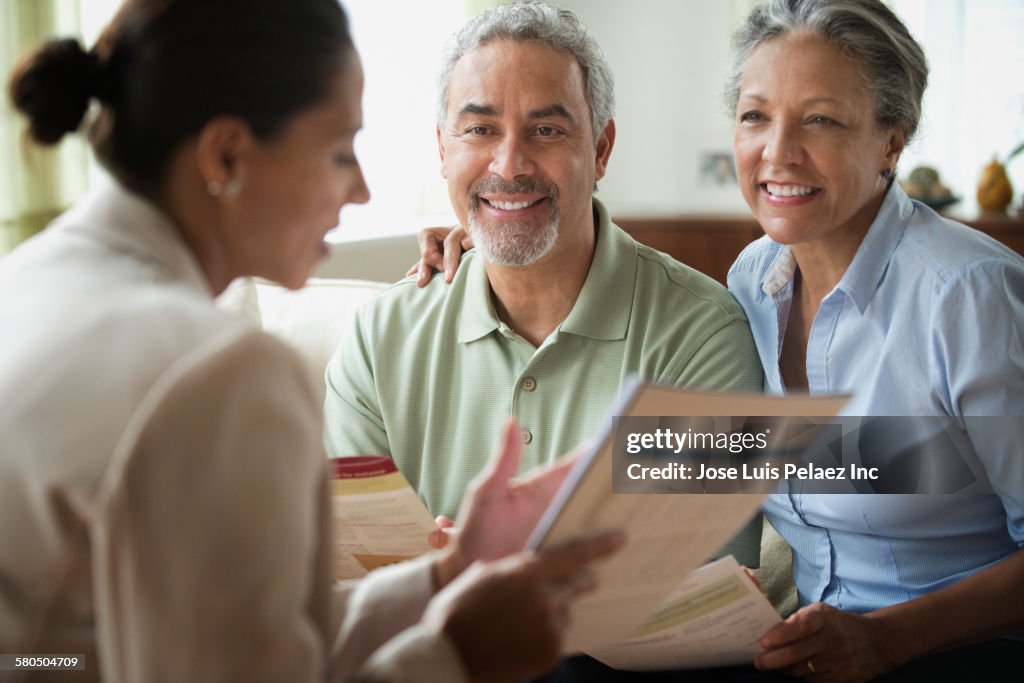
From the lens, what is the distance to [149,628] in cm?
73

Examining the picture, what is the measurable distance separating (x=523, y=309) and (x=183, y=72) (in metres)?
1.04

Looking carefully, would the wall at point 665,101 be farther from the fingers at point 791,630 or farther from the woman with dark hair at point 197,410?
the woman with dark hair at point 197,410

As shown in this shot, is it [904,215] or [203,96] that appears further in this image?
[904,215]

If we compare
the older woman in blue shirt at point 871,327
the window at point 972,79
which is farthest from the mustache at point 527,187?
the window at point 972,79

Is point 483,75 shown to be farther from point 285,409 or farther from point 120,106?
point 285,409

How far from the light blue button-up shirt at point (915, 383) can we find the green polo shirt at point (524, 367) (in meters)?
0.14

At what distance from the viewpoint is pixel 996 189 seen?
3.97m

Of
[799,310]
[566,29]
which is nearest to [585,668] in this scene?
[799,310]

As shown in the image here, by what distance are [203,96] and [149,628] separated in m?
0.44

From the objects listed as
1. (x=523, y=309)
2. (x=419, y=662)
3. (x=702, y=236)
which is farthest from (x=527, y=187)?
(x=702, y=236)

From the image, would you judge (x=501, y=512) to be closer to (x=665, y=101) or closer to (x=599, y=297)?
(x=599, y=297)

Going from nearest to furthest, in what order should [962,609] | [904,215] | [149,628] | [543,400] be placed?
1. [149,628]
2. [962,609]
3. [904,215]
4. [543,400]

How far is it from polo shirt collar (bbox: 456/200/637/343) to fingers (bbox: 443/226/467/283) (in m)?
0.04

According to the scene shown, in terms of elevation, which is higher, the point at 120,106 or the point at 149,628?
the point at 120,106
